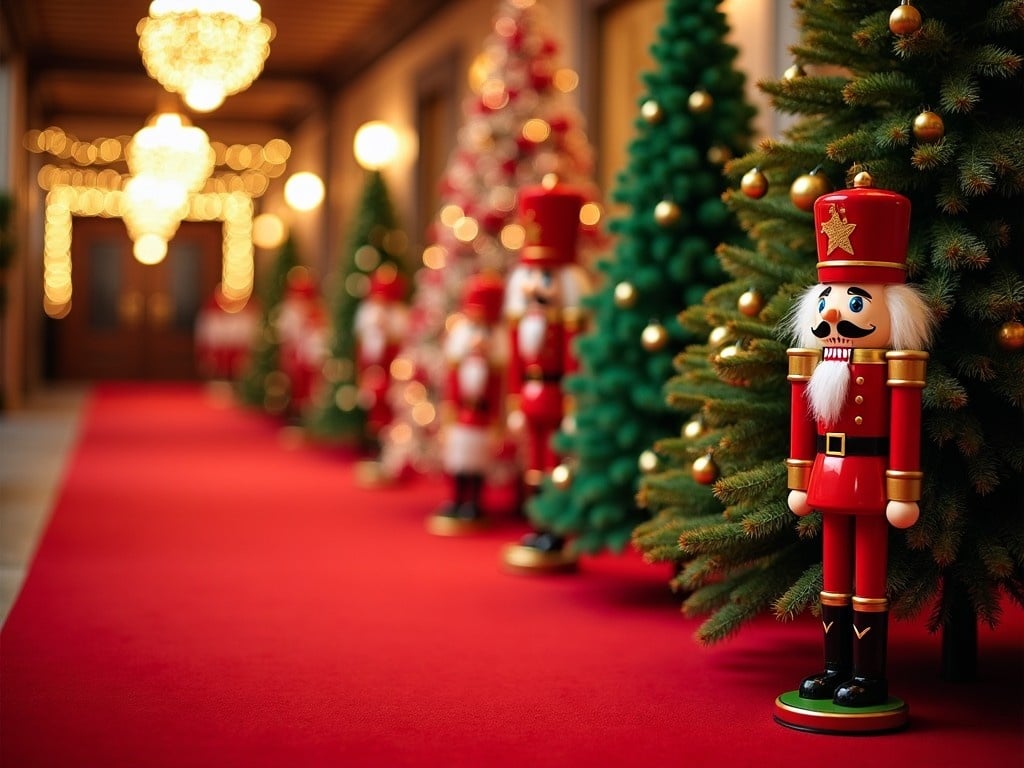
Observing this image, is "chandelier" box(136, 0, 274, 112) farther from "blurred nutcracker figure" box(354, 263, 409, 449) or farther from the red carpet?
the red carpet

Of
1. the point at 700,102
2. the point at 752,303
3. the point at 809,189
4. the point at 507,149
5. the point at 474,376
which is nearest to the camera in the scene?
the point at 809,189

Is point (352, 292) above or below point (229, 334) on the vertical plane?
above

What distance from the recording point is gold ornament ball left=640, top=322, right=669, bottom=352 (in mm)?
5797

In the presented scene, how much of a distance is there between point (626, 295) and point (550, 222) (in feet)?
2.67

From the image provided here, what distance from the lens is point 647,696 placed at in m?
4.21

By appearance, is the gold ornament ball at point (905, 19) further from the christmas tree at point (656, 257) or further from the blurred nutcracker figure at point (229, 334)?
the blurred nutcracker figure at point (229, 334)

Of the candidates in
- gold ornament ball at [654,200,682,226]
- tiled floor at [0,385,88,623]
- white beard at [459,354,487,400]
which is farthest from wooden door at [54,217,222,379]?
gold ornament ball at [654,200,682,226]

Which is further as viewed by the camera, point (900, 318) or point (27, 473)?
point (27, 473)

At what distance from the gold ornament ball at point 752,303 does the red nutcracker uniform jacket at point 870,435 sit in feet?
1.70

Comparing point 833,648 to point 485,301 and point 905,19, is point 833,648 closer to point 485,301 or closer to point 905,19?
point 905,19

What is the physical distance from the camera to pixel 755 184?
4.41 meters

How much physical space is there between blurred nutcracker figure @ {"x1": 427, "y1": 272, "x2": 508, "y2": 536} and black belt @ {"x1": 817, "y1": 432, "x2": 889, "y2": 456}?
421 centimetres

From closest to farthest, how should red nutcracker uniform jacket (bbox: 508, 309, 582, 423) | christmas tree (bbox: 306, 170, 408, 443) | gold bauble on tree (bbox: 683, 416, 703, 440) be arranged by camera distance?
1. gold bauble on tree (bbox: 683, 416, 703, 440)
2. red nutcracker uniform jacket (bbox: 508, 309, 582, 423)
3. christmas tree (bbox: 306, 170, 408, 443)

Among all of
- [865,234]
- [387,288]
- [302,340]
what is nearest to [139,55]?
[302,340]
